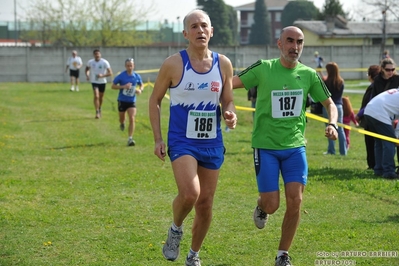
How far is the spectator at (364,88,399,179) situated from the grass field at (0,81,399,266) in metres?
0.42

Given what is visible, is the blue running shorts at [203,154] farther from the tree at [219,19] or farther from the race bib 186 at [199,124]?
the tree at [219,19]

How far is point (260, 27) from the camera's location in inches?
3866

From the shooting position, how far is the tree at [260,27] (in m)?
98.2

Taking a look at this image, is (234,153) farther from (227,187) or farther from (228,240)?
(228,240)

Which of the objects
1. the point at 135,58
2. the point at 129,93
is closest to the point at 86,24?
the point at 135,58

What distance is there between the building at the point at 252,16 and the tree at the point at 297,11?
2.96m

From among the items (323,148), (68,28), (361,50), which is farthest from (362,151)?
(68,28)

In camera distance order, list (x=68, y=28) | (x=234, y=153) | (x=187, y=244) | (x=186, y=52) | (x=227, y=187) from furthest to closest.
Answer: (x=68, y=28) → (x=234, y=153) → (x=227, y=187) → (x=187, y=244) → (x=186, y=52)

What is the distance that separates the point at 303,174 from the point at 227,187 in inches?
187

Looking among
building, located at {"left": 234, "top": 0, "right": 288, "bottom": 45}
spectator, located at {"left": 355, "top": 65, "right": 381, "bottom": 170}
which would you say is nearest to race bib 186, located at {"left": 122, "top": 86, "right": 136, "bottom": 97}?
spectator, located at {"left": 355, "top": 65, "right": 381, "bottom": 170}

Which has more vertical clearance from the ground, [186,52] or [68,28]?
[68,28]

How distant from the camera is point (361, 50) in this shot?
52.5m

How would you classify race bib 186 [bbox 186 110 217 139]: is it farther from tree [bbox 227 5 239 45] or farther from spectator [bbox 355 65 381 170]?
tree [bbox 227 5 239 45]

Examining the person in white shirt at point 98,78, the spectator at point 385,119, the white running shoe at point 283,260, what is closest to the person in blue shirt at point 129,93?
the person in white shirt at point 98,78
